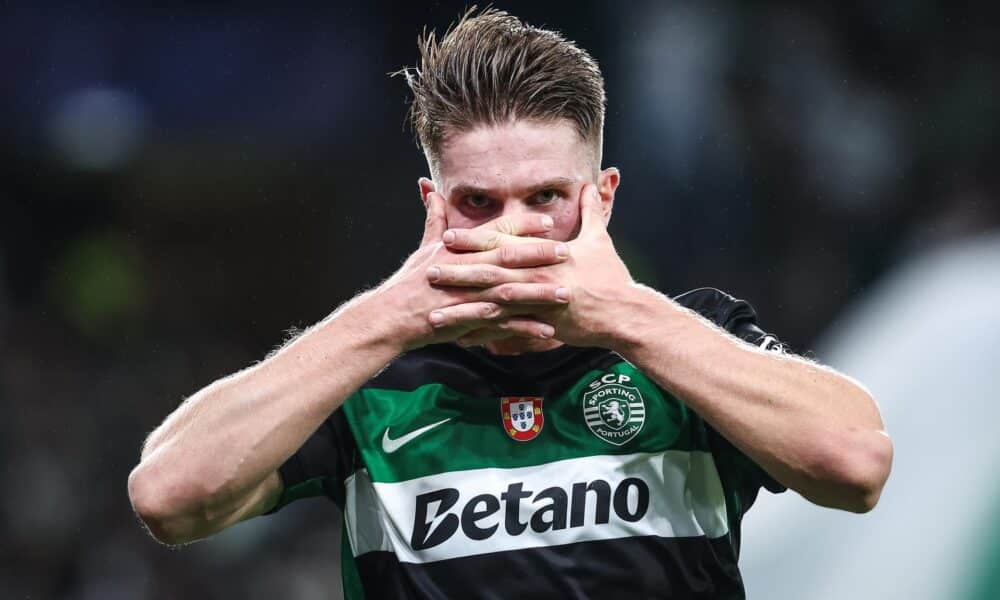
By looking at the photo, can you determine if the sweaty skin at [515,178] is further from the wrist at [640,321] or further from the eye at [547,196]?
the wrist at [640,321]

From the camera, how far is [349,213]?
24.1 ft

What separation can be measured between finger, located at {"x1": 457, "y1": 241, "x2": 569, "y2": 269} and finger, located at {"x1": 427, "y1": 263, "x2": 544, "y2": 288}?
0.02 meters

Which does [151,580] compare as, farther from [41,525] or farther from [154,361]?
[154,361]

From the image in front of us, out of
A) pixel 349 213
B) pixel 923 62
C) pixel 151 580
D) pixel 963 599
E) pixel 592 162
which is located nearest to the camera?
pixel 592 162

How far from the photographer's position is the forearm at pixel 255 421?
2258mm

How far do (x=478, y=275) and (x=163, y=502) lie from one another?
78 cm

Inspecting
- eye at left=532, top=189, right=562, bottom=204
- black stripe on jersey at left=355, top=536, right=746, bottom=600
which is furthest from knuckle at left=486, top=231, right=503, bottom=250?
black stripe on jersey at left=355, top=536, right=746, bottom=600

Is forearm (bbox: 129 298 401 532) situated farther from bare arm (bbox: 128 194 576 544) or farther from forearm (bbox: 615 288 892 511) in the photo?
forearm (bbox: 615 288 892 511)

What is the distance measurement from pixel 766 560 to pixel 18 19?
599 cm

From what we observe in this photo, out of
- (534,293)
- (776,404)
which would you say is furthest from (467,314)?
(776,404)

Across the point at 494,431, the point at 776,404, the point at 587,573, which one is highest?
the point at 776,404

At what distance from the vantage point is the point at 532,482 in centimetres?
249

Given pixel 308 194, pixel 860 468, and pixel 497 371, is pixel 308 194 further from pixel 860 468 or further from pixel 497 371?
pixel 860 468

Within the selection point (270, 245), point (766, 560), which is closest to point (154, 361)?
point (270, 245)
